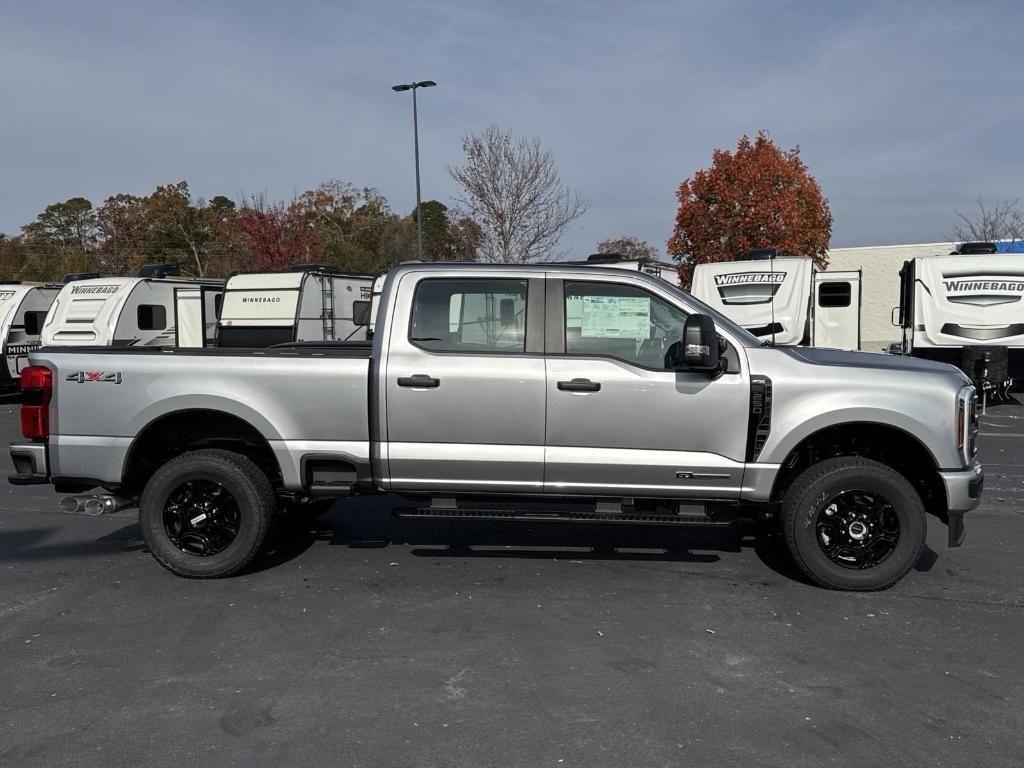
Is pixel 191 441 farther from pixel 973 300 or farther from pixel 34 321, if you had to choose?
pixel 34 321

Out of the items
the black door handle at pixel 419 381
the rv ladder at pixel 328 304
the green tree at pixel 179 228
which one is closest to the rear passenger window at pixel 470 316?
the black door handle at pixel 419 381

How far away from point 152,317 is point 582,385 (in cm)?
1530

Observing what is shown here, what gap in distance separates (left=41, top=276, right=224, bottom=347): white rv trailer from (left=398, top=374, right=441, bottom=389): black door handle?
490 inches

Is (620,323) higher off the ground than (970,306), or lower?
lower

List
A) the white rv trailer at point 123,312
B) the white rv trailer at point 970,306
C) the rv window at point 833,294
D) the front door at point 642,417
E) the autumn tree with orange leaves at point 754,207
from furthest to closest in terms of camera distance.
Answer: the autumn tree with orange leaves at point 754,207 < the rv window at point 833,294 < the white rv trailer at point 123,312 < the white rv trailer at point 970,306 < the front door at point 642,417

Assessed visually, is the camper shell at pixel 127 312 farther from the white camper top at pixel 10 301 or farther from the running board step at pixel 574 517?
the running board step at pixel 574 517

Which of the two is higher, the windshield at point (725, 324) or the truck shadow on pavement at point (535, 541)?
the windshield at point (725, 324)

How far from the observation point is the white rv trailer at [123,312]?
17.0 m

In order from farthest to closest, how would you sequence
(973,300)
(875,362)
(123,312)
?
(123,312)
(973,300)
(875,362)

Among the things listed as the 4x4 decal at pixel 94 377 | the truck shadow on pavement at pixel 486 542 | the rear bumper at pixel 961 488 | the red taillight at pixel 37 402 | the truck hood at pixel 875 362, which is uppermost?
the truck hood at pixel 875 362

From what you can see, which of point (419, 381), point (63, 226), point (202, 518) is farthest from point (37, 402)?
point (63, 226)

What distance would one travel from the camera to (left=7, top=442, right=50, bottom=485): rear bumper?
5555mm

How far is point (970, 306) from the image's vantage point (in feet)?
51.5

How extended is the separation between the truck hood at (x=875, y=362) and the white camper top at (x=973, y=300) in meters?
11.5
